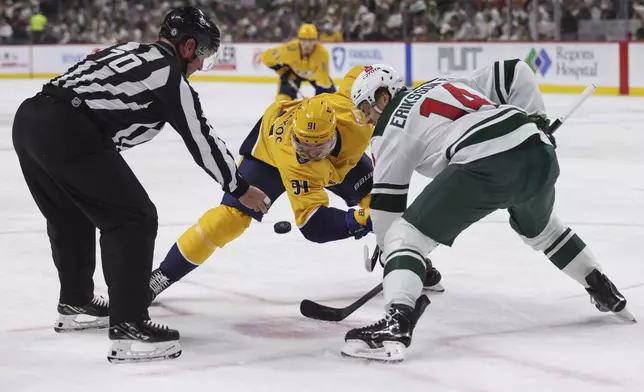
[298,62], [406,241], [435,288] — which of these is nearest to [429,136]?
[406,241]

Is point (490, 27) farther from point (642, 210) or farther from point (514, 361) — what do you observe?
point (514, 361)

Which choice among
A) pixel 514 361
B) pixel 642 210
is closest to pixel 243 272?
pixel 514 361

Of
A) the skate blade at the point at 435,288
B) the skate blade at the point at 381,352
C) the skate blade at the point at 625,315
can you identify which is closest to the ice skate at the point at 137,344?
the skate blade at the point at 381,352

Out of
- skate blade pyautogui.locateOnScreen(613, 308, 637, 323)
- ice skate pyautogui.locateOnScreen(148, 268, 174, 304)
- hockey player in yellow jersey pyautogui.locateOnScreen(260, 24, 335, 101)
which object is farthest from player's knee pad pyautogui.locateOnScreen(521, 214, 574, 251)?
hockey player in yellow jersey pyautogui.locateOnScreen(260, 24, 335, 101)

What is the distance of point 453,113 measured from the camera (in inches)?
140

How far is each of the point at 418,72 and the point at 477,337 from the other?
1313 cm

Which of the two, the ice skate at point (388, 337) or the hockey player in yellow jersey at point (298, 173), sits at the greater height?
the hockey player in yellow jersey at point (298, 173)

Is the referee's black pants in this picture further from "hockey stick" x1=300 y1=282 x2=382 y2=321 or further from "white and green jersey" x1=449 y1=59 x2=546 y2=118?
"white and green jersey" x1=449 y1=59 x2=546 y2=118

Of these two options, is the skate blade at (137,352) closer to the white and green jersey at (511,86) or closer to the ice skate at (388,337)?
the ice skate at (388,337)

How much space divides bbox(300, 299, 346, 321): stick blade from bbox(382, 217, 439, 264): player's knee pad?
56 cm

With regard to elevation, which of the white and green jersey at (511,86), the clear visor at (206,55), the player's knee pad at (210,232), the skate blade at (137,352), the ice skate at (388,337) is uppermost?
the clear visor at (206,55)

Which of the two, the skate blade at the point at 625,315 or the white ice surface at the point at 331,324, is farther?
the skate blade at the point at 625,315

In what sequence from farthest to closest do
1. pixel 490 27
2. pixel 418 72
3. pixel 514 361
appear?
pixel 418 72 < pixel 490 27 < pixel 514 361

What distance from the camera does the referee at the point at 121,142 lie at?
3381 mm
